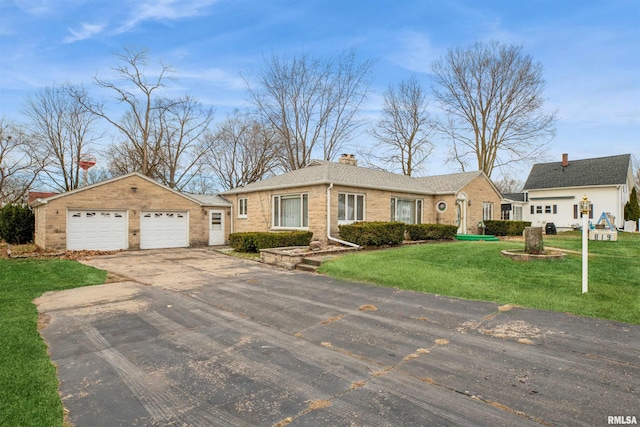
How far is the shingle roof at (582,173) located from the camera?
2770cm

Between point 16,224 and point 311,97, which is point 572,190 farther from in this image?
point 16,224

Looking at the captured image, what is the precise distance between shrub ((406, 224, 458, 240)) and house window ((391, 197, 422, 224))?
4.22ft

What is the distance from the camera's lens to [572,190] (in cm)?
2925

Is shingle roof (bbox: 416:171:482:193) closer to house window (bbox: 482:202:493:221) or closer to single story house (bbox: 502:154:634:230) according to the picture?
house window (bbox: 482:202:493:221)

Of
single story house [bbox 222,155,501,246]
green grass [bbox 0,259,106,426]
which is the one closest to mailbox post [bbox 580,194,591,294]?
green grass [bbox 0,259,106,426]

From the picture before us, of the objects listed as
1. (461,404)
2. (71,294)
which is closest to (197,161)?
(71,294)

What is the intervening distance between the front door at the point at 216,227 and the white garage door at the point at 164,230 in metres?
1.40

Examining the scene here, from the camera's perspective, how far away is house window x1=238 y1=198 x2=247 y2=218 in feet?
65.1

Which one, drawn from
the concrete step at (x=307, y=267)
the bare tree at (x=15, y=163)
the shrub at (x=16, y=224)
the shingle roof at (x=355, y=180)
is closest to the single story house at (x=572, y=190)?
the shingle roof at (x=355, y=180)

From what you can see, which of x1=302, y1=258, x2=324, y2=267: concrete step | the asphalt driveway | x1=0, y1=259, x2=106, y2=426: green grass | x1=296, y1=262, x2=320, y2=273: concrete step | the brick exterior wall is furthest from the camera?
the brick exterior wall

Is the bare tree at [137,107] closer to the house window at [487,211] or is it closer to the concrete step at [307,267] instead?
the concrete step at [307,267]

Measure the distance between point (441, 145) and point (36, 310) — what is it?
32334mm

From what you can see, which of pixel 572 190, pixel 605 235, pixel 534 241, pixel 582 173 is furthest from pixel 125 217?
pixel 582 173

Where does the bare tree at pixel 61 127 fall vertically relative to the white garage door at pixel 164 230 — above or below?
above
